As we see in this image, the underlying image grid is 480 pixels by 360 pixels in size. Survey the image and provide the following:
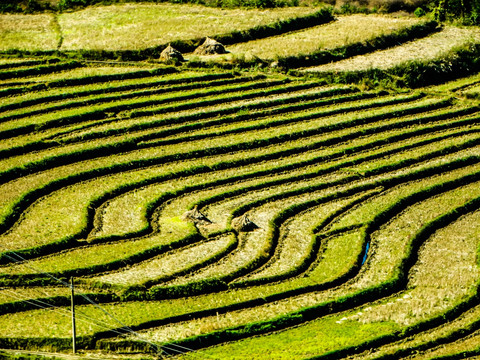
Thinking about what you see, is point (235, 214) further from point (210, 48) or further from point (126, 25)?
point (126, 25)

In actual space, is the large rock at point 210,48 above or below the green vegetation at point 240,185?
above

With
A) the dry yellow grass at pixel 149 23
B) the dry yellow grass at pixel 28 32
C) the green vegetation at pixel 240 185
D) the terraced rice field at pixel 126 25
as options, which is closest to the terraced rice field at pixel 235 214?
the green vegetation at pixel 240 185

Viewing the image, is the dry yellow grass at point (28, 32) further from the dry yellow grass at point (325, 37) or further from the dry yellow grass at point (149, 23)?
the dry yellow grass at point (325, 37)

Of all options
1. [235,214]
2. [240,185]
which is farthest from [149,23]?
[235,214]

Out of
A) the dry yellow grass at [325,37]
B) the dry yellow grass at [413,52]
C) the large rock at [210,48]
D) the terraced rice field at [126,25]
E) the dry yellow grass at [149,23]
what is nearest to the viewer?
the terraced rice field at [126,25]

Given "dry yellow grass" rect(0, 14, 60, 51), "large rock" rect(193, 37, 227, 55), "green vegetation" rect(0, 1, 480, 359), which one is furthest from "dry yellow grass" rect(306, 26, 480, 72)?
"dry yellow grass" rect(0, 14, 60, 51)

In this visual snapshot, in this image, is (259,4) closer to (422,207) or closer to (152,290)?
(422,207)
